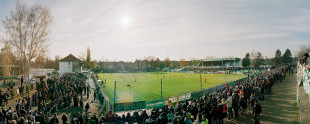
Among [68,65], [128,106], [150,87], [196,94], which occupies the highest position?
[68,65]

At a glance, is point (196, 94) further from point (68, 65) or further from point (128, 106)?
point (68, 65)

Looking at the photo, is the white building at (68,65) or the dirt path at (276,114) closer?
the dirt path at (276,114)

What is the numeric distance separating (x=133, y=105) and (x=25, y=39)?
21086mm

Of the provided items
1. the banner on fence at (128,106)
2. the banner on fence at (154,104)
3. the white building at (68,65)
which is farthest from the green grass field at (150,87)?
the white building at (68,65)

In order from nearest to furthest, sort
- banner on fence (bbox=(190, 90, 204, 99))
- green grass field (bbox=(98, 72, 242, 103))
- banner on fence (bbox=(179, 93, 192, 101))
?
banner on fence (bbox=(179, 93, 192, 101)) < banner on fence (bbox=(190, 90, 204, 99)) < green grass field (bbox=(98, 72, 242, 103))

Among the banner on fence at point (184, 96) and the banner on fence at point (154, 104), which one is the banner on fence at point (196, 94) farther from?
the banner on fence at point (154, 104)

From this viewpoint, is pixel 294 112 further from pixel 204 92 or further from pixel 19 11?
pixel 19 11

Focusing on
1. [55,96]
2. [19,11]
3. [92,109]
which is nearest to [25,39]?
[19,11]

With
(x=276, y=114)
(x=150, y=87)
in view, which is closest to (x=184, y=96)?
(x=276, y=114)

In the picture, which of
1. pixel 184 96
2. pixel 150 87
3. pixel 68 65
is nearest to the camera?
pixel 184 96

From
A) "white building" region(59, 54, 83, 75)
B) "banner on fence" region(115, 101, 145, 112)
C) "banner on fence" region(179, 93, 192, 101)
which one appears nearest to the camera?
"banner on fence" region(115, 101, 145, 112)

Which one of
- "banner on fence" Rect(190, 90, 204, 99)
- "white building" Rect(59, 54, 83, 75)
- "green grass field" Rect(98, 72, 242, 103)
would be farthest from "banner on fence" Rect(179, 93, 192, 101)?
"white building" Rect(59, 54, 83, 75)

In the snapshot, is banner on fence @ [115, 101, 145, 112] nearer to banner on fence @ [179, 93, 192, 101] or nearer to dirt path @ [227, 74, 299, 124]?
banner on fence @ [179, 93, 192, 101]

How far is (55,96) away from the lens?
19.4 metres
